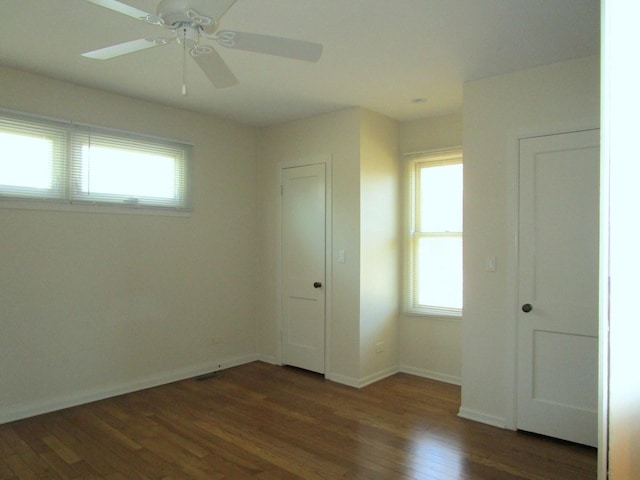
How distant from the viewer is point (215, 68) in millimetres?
2184

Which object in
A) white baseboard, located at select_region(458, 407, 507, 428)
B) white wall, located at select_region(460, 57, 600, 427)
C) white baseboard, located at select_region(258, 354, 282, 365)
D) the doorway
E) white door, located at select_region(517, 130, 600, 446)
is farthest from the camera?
white baseboard, located at select_region(258, 354, 282, 365)

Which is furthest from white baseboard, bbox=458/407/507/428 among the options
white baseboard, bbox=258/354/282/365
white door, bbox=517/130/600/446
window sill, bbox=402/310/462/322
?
white baseboard, bbox=258/354/282/365

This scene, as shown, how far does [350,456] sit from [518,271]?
5.92 ft

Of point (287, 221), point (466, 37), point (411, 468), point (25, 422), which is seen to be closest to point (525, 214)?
point (466, 37)

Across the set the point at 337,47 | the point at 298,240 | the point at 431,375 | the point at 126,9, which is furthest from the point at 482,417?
the point at 126,9

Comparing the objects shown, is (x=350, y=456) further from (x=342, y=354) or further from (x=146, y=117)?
(x=146, y=117)

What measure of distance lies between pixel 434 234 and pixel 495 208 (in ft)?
3.72

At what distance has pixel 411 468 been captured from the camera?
104 inches

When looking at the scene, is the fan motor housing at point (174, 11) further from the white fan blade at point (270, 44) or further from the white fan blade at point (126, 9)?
the white fan blade at point (270, 44)

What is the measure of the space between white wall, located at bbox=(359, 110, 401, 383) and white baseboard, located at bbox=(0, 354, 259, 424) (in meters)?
1.58

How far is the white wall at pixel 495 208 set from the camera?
3.14 m

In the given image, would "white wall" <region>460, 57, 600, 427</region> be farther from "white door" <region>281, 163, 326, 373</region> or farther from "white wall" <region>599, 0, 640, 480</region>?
"white wall" <region>599, 0, 640, 480</region>

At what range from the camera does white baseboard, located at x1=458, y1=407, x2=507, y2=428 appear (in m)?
3.27

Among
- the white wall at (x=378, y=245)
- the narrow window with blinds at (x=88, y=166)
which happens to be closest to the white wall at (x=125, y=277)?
the narrow window with blinds at (x=88, y=166)
